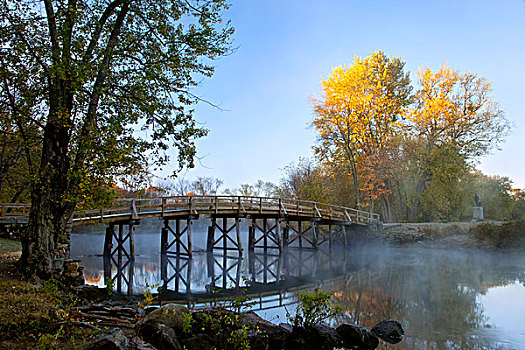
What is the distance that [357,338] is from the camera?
722 cm

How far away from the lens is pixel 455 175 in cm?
2738

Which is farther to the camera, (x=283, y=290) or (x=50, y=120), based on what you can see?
(x=283, y=290)

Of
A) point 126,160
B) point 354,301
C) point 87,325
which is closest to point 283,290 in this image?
point 354,301

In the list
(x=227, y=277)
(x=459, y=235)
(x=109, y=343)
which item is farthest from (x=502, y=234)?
(x=109, y=343)

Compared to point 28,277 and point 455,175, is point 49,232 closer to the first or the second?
point 28,277

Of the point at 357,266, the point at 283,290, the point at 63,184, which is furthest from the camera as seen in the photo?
the point at 357,266

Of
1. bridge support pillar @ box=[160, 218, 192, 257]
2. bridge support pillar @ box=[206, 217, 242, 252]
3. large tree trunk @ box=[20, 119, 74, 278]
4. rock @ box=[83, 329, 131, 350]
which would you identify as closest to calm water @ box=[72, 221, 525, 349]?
bridge support pillar @ box=[160, 218, 192, 257]

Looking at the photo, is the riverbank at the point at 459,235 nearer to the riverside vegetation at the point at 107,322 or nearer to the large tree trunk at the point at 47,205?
the riverside vegetation at the point at 107,322

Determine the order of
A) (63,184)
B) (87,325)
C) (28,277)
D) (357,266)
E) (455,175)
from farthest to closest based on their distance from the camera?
1. (455,175)
2. (357,266)
3. (63,184)
4. (28,277)
5. (87,325)

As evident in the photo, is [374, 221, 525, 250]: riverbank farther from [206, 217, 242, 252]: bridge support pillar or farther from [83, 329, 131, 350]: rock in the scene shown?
[83, 329, 131, 350]: rock

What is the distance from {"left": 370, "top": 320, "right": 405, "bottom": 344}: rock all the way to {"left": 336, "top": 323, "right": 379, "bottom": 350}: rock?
15.1 inches

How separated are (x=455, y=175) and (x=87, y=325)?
27781mm

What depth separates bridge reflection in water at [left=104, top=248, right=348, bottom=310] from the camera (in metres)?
11.9

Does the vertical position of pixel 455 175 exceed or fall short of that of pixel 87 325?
it exceeds it
